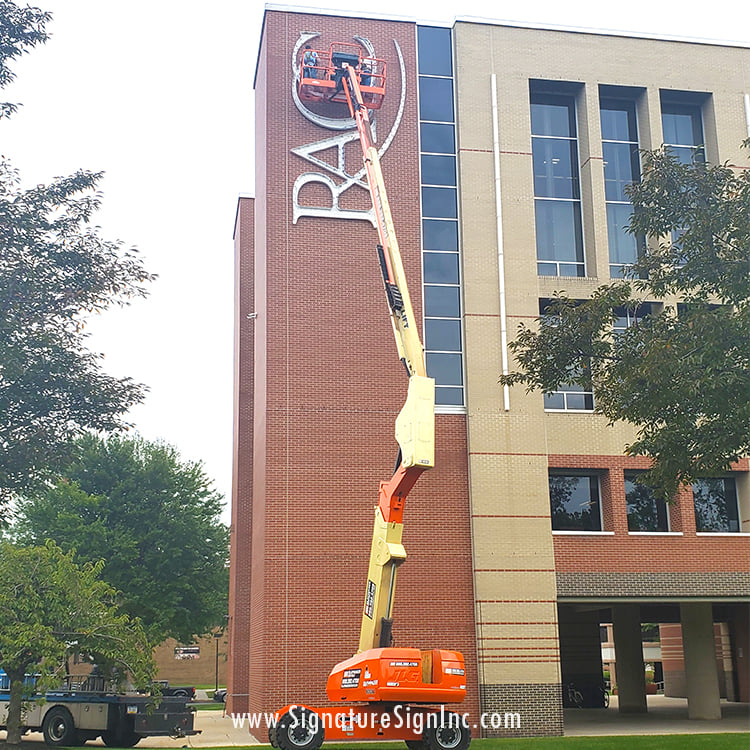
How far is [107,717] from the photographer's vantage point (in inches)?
906

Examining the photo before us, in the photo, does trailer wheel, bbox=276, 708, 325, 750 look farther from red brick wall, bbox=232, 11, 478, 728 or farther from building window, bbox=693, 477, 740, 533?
building window, bbox=693, 477, 740, 533

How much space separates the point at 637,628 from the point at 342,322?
15.1 meters

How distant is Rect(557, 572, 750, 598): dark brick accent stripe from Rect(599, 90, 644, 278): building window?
887 cm

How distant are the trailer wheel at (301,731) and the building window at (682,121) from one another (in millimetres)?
21505

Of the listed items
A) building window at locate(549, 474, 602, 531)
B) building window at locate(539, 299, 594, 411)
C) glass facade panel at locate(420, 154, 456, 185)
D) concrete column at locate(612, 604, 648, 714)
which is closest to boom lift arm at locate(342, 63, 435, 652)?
glass facade panel at locate(420, 154, 456, 185)

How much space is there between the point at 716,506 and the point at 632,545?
10.0 ft

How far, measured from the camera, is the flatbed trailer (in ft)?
75.5

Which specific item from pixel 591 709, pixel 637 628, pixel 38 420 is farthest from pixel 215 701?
pixel 38 420

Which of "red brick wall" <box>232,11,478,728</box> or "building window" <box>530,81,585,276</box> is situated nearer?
"red brick wall" <box>232,11,478,728</box>

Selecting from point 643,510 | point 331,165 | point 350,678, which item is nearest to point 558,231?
point 331,165

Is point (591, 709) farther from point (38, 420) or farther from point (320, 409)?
point (38, 420)

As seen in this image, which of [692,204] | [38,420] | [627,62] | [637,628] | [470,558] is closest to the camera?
[692,204]

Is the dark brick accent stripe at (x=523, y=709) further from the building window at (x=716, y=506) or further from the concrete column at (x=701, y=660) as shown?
the building window at (x=716, y=506)

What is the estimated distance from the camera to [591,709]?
3872cm
